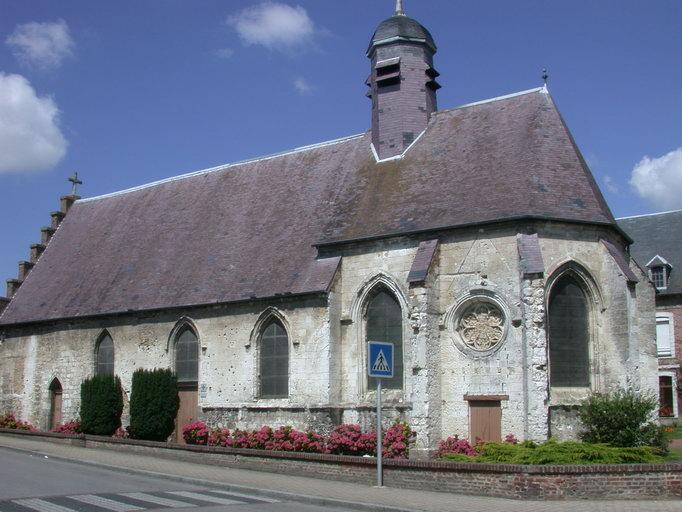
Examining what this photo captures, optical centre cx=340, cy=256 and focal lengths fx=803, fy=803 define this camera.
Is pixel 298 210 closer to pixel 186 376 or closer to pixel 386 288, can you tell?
pixel 386 288

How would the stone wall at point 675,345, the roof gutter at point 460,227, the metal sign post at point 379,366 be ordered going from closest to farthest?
1. the metal sign post at point 379,366
2. the roof gutter at point 460,227
3. the stone wall at point 675,345

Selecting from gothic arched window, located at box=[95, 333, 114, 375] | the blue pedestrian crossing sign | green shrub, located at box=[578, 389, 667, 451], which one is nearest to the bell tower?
green shrub, located at box=[578, 389, 667, 451]

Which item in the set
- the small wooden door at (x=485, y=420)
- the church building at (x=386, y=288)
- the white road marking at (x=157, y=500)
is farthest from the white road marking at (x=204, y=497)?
the small wooden door at (x=485, y=420)

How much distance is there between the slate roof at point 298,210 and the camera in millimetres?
21484

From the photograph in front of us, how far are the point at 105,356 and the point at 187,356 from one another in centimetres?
409

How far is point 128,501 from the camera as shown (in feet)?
41.5

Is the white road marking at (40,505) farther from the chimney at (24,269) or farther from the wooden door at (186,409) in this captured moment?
the chimney at (24,269)

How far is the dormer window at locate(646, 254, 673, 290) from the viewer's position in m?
36.3

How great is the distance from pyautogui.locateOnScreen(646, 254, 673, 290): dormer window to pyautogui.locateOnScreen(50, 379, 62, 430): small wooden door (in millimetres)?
25726

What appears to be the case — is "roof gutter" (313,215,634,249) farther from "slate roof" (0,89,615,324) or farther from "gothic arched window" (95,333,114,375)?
"gothic arched window" (95,333,114,375)

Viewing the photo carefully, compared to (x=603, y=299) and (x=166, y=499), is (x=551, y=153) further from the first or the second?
(x=166, y=499)

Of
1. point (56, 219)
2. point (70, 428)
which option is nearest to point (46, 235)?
point (56, 219)

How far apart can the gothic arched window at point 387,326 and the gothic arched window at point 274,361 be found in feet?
8.90

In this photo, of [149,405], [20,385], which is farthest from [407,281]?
[20,385]
